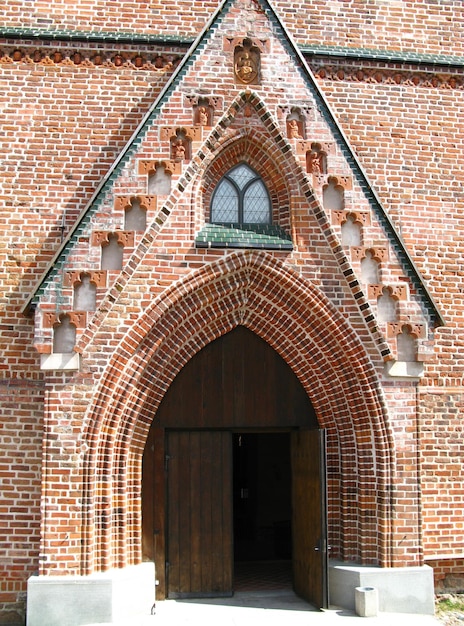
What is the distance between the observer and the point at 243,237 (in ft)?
29.0

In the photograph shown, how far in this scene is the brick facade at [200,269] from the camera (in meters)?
8.18

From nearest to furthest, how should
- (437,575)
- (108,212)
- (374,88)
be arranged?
(108,212), (437,575), (374,88)

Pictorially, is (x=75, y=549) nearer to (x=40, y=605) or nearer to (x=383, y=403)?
(x=40, y=605)

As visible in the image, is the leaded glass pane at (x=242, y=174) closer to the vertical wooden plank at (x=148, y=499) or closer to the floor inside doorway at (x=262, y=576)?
the vertical wooden plank at (x=148, y=499)

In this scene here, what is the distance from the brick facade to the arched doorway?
306mm

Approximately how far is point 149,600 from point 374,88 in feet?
25.8

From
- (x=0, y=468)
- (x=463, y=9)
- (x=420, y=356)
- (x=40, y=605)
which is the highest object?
(x=463, y=9)

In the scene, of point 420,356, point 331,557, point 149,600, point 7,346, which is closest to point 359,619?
point 331,557

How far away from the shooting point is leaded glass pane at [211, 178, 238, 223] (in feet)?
30.2

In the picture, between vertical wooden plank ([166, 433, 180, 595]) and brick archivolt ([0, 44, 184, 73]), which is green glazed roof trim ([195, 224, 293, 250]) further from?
brick archivolt ([0, 44, 184, 73])

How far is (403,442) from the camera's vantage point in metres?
8.65

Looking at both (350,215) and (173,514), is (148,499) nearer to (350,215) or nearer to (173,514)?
(173,514)

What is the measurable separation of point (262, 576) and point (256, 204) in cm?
589

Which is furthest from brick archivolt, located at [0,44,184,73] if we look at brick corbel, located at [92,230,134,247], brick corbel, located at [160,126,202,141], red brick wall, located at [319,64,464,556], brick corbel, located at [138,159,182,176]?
brick corbel, located at [92,230,134,247]
